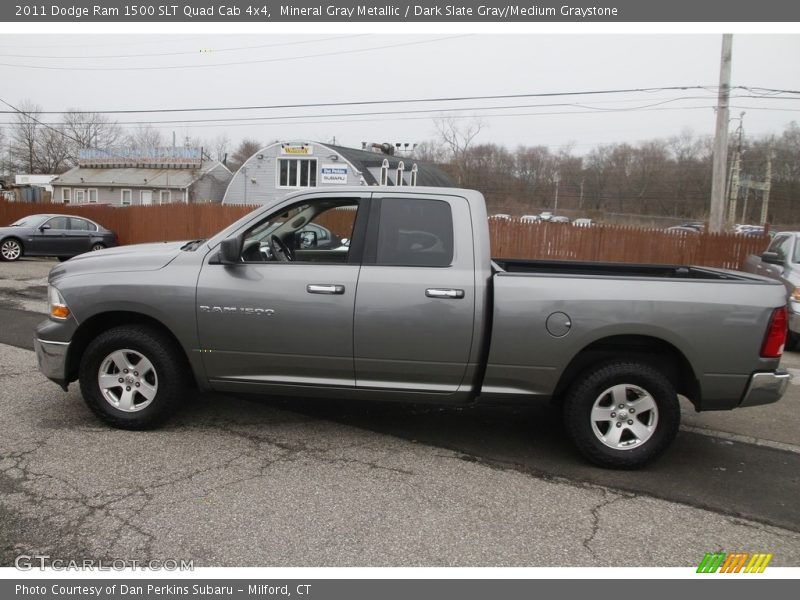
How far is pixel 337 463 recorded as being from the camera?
416 cm

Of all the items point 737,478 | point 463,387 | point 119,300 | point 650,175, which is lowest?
point 737,478

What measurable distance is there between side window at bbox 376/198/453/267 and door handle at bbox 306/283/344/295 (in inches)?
13.7

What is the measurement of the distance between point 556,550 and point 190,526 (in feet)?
6.45

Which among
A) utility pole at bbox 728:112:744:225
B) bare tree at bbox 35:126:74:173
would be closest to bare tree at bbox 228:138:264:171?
bare tree at bbox 35:126:74:173

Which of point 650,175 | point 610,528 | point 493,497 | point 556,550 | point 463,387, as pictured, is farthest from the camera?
point 650,175

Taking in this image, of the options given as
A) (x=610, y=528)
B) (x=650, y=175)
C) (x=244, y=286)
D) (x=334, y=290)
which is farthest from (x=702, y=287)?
(x=650, y=175)

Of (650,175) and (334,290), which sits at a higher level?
(650,175)

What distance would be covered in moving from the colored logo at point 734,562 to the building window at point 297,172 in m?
35.0

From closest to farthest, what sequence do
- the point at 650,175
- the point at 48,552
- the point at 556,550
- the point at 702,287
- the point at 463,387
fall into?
the point at 48,552, the point at 556,550, the point at 702,287, the point at 463,387, the point at 650,175

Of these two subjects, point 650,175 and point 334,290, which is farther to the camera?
point 650,175

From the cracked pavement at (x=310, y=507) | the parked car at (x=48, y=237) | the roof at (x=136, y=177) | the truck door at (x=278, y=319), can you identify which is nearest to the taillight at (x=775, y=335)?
the cracked pavement at (x=310, y=507)

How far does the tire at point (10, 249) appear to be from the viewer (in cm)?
1684

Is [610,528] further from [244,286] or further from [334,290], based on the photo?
[244,286]

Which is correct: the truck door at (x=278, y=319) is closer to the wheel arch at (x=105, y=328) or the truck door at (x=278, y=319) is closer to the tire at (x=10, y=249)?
the wheel arch at (x=105, y=328)
